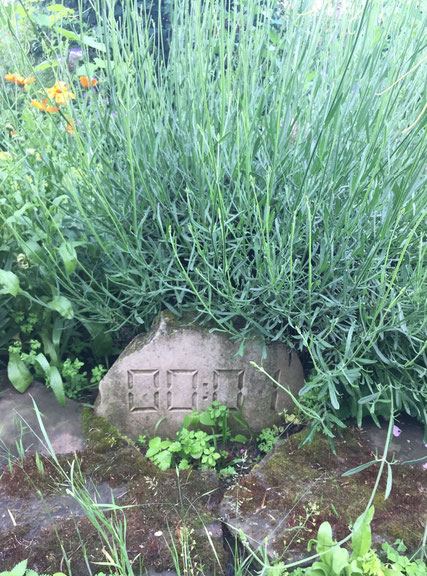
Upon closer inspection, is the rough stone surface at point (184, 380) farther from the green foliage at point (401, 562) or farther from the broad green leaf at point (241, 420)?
the green foliage at point (401, 562)

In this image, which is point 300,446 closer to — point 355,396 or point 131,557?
point 355,396

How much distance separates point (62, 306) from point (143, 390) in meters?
0.46

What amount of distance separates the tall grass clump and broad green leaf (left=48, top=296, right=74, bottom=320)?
79 millimetres

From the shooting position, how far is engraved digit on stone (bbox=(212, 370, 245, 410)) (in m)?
1.93

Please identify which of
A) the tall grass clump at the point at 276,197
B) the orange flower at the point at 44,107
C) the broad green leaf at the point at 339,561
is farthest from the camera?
the orange flower at the point at 44,107

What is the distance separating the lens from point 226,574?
1381mm

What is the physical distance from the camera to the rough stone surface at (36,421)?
1.81m

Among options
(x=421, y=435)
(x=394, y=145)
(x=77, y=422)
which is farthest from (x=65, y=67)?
(x=421, y=435)

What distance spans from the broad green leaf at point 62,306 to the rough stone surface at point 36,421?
336mm

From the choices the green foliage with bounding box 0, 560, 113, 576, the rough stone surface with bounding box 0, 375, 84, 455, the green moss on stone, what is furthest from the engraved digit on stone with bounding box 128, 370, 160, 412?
the green foliage with bounding box 0, 560, 113, 576

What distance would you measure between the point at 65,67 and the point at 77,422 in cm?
133

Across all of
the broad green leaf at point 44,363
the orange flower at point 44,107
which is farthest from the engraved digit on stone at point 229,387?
the orange flower at point 44,107

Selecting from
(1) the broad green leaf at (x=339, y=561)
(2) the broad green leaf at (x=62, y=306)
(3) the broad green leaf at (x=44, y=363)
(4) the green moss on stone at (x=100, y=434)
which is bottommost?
(4) the green moss on stone at (x=100, y=434)

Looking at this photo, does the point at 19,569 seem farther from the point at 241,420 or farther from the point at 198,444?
the point at 241,420
